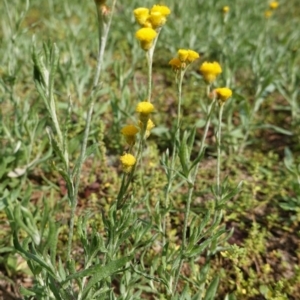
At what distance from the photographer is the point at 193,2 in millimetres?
4438

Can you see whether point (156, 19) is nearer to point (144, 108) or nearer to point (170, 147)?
point (144, 108)

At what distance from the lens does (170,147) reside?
275 centimetres

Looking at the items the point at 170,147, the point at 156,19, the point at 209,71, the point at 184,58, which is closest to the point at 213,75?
the point at 209,71

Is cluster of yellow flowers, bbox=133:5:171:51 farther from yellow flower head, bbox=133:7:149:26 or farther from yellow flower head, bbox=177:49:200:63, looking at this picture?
yellow flower head, bbox=177:49:200:63

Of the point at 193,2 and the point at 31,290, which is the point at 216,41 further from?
the point at 31,290

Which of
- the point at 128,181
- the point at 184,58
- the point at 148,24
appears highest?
the point at 148,24

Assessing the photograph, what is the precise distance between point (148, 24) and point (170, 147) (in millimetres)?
1452

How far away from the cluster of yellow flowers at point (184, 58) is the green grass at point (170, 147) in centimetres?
41

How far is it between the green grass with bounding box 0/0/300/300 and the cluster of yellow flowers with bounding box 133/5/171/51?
0.99ft

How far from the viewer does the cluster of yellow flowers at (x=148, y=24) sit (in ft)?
4.32

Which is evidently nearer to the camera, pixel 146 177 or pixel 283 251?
pixel 283 251

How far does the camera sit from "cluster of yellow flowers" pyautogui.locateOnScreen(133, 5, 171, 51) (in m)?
1.32

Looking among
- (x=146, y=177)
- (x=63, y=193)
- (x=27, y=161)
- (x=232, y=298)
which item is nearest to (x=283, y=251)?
(x=232, y=298)

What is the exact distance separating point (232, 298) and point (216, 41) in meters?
2.79
